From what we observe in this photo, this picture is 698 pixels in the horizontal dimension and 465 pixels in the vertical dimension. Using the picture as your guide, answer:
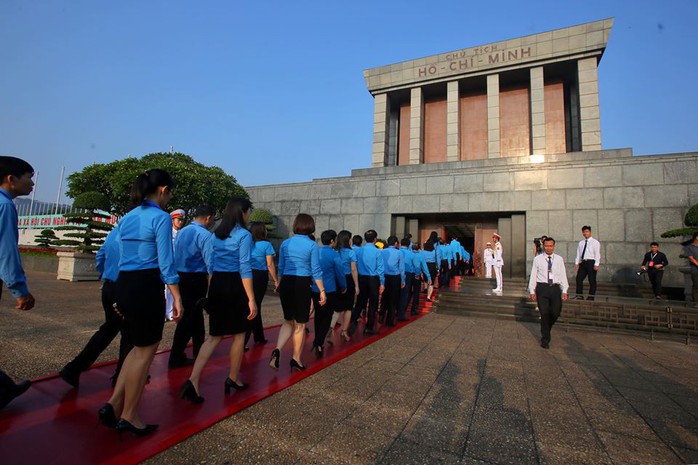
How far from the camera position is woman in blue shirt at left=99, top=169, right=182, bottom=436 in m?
2.50

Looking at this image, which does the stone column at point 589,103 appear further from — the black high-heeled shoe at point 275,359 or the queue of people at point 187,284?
the black high-heeled shoe at point 275,359

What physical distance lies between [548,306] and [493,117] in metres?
16.0

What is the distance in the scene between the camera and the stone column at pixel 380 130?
21.7 m

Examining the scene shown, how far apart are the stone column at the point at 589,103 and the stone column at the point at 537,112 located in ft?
5.64

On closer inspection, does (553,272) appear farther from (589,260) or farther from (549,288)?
(589,260)

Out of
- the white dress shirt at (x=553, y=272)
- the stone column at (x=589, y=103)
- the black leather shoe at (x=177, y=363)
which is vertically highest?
the stone column at (x=589, y=103)

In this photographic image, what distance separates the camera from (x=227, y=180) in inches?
754

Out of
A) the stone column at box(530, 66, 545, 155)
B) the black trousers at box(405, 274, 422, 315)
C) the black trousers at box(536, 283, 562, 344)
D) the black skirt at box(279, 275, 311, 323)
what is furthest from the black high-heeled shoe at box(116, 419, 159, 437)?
the stone column at box(530, 66, 545, 155)

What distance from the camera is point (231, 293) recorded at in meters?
3.47

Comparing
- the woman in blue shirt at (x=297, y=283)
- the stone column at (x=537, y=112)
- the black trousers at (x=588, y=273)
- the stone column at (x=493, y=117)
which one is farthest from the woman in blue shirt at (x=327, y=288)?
the stone column at (x=537, y=112)

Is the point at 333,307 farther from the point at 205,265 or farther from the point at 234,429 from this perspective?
the point at 234,429

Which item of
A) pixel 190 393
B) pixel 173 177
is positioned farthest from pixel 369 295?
pixel 173 177

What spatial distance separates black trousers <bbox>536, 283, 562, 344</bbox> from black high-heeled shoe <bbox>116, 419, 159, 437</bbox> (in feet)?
20.1

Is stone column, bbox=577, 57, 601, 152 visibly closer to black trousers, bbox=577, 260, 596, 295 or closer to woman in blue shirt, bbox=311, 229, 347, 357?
black trousers, bbox=577, 260, 596, 295
